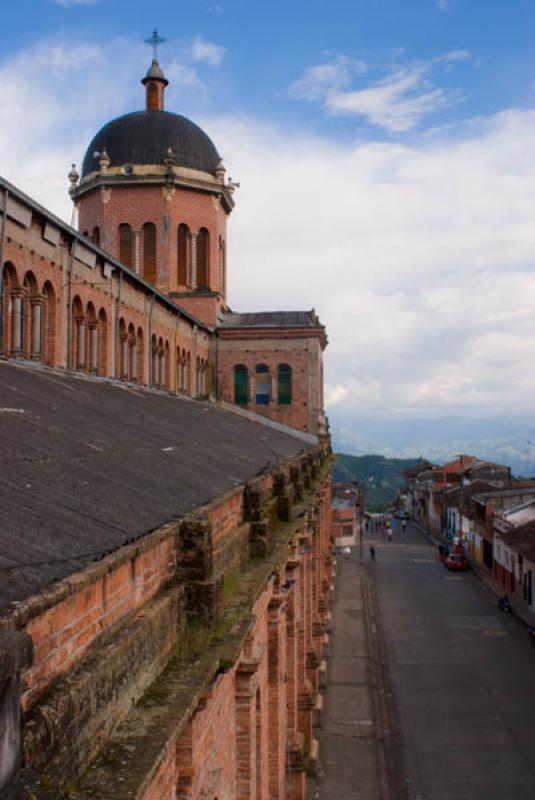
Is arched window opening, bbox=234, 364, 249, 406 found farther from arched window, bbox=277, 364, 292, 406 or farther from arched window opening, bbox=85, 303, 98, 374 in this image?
arched window opening, bbox=85, 303, 98, 374

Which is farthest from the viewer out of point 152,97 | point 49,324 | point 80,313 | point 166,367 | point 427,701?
point 152,97

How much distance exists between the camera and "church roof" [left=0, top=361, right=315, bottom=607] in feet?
14.0

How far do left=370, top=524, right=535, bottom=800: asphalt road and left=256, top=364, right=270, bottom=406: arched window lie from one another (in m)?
11.3

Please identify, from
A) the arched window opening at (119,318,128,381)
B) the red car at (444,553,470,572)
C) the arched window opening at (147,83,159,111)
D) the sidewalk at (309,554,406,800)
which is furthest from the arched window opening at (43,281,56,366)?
the red car at (444,553,470,572)

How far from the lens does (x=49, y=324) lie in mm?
18391

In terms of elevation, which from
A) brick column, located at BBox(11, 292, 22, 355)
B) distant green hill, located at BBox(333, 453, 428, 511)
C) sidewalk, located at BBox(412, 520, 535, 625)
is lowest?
sidewalk, located at BBox(412, 520, 535, 625)

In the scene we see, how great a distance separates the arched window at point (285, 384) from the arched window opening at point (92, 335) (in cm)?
1714

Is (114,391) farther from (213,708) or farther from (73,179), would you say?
(73,179)

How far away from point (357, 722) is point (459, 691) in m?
4.46

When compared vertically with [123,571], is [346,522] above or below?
below

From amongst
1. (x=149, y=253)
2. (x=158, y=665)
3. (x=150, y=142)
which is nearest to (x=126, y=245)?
(x=149, y=253)

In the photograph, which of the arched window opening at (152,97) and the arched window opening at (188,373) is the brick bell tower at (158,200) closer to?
the arched window opening at (152,97)

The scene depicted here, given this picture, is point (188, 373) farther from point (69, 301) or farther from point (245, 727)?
point (245, 727)

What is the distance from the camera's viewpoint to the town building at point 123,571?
3516 millimetres
